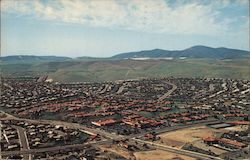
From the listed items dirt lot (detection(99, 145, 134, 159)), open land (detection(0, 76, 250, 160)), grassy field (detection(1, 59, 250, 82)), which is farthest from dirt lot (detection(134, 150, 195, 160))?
grassy field (detection(1, 59, 250, 82))

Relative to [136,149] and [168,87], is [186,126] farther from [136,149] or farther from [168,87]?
[168,87]

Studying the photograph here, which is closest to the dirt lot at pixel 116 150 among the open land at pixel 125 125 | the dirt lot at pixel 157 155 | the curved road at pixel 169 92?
the open land at pixel 125 125

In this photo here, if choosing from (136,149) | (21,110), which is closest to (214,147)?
(136,149)

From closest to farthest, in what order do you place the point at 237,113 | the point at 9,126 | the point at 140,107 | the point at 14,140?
the point at 14,140 < the point at 9,126 < the point at 237,113 < the point at 140,107

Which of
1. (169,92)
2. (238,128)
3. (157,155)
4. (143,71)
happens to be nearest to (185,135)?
(238,128)

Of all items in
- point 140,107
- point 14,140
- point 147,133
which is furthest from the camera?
point 140,107

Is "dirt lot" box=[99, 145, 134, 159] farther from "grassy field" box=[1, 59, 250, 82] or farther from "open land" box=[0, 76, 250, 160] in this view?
"grassy field" box=[1, 59, 250, 82]
